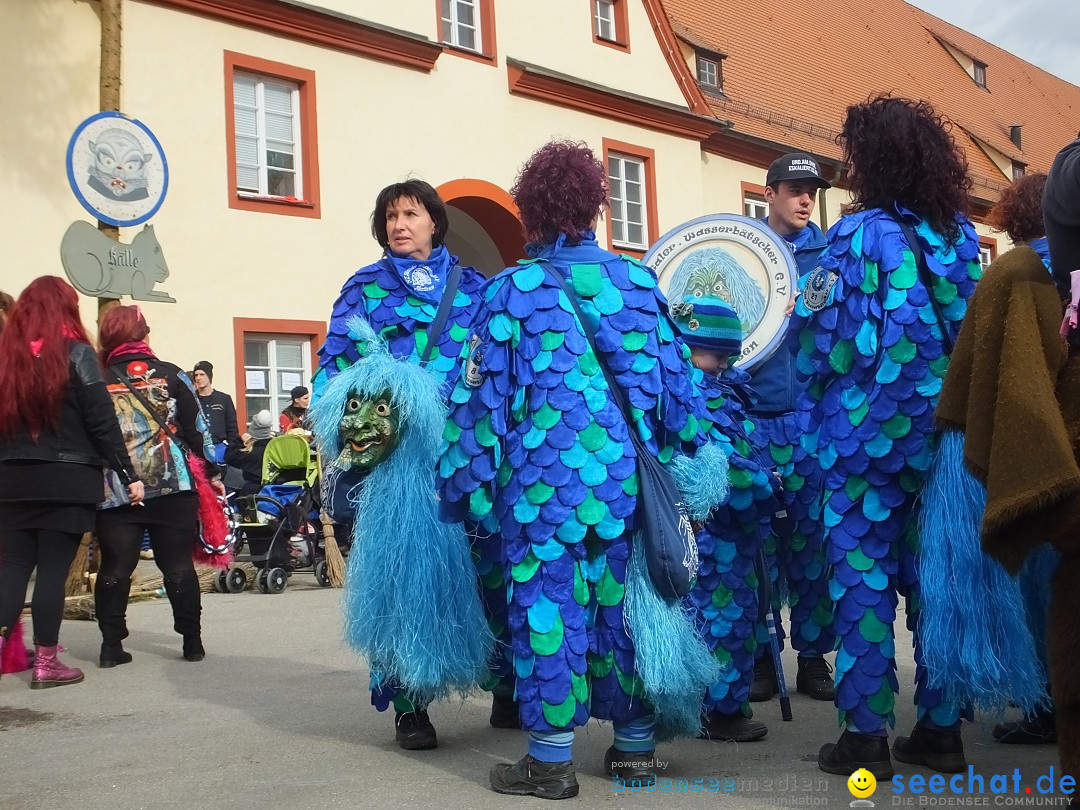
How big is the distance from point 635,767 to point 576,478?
960mm

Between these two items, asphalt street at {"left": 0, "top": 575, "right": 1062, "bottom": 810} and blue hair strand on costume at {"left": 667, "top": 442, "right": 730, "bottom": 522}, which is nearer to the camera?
asphalt street at {"left": 0, "top": 575, "right": 1062, "bottom": 810}

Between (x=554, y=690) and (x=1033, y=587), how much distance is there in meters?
1.50

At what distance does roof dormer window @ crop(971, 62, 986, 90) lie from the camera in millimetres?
38156

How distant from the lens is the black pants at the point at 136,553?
7.27 metres

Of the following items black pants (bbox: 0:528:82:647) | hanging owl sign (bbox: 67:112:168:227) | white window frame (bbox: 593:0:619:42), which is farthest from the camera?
white window frame (bbox: 593:0:619:42)

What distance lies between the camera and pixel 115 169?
908 cm

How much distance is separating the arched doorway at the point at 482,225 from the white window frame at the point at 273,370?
10.7ft

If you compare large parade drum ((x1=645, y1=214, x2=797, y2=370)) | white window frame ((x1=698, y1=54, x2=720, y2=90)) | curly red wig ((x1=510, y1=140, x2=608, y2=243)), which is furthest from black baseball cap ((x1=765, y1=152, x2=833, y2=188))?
white window frame ((x1=698, y1=54, x2=720, y2=90))

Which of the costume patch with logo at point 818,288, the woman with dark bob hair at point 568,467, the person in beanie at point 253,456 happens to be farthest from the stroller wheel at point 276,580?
the costume patch with logo at point 818,288

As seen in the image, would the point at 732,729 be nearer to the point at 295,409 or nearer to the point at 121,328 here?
the point at 121,328

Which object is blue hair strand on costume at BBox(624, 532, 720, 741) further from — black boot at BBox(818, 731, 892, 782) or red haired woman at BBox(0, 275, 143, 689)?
red haired woman at BBox(0, 275, 143, 689)

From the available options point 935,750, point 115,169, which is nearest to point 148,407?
point 115,169

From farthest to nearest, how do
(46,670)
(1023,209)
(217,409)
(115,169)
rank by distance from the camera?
(217,409)
(115,169)
(46,670)
(1023,209)

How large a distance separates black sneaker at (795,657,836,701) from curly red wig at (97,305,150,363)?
4.15 meters
